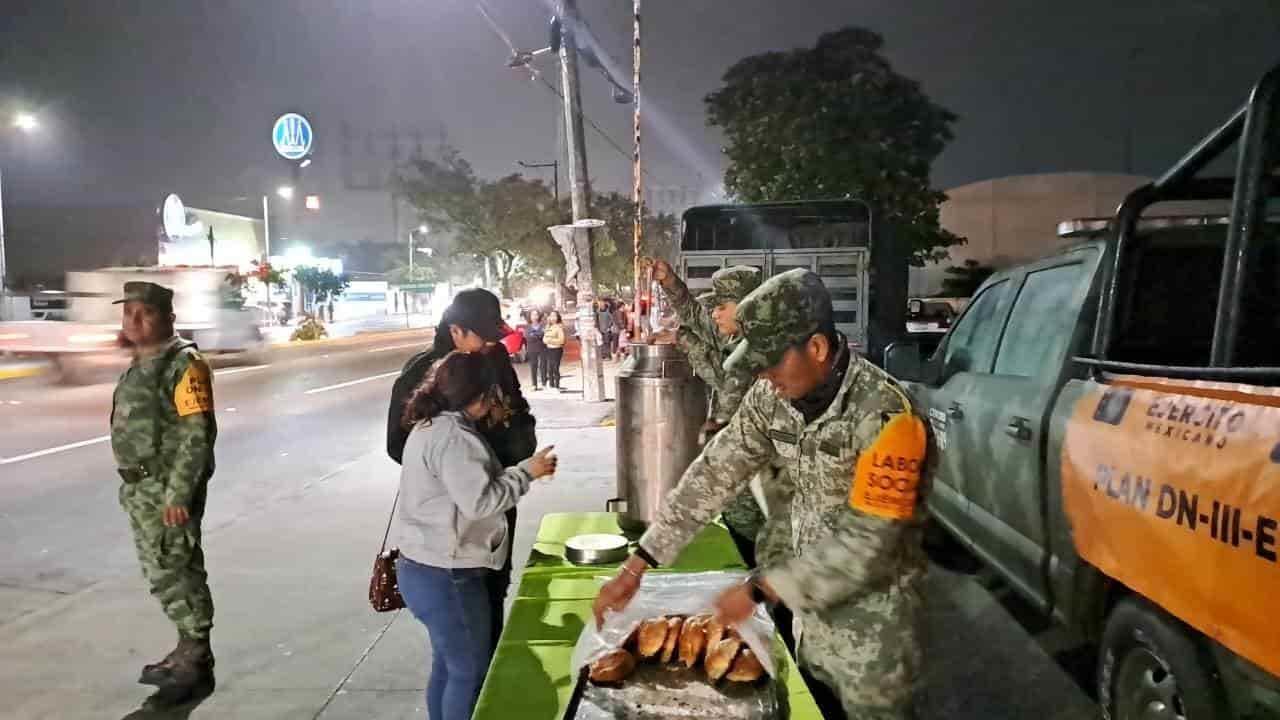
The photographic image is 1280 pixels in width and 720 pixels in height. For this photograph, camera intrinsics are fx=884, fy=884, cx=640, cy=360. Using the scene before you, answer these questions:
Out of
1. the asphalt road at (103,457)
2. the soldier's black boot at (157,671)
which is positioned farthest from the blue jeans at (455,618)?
the asphalt road at (103,457)

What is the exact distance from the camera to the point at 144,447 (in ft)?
13.0

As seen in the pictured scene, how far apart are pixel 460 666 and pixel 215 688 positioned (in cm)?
170

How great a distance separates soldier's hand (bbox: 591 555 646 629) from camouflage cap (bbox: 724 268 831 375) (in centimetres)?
69

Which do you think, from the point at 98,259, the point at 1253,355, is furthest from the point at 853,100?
the point at 98,259

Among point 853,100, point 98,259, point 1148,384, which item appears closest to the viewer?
point 1148,384

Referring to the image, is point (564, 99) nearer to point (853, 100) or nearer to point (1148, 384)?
point (853, 100)

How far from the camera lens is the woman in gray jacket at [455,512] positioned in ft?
9.85

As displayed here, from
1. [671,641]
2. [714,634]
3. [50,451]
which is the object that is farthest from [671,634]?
[50,451]

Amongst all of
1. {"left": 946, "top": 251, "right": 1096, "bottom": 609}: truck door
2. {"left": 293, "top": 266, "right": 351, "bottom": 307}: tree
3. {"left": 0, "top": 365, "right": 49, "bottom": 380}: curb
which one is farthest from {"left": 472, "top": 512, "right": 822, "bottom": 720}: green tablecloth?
{"left": 293, "top": 266, "right": 351, "bottom": 307}: tree

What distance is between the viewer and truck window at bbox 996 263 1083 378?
396 centimetres

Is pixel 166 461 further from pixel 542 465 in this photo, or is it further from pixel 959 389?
pixel 959 389

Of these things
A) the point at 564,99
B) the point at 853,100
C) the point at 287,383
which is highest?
the point at 853,100

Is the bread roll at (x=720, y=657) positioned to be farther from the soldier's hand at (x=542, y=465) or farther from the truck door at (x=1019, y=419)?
the truck door at (x=1019, y=419)

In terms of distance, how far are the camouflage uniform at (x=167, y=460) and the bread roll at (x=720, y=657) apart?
2.71 metres
